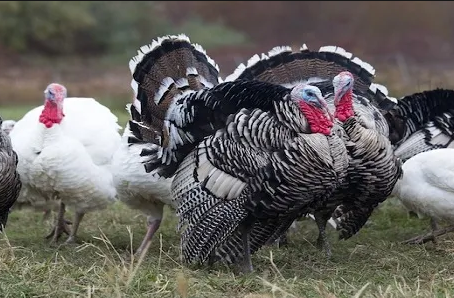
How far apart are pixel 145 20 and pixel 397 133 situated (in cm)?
2237

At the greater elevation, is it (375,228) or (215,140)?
(215,140)

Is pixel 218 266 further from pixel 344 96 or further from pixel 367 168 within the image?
pixel 344 96

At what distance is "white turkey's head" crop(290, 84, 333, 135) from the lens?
504 cm

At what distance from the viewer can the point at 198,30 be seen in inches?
1008

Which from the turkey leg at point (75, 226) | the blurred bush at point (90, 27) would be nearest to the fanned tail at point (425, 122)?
the turkey leg at point (75, 226)

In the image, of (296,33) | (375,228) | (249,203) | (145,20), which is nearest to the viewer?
(249,203)

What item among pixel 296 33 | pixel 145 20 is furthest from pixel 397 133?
pixel 145 20

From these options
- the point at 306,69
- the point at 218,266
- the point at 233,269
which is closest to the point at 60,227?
the point at 218,266

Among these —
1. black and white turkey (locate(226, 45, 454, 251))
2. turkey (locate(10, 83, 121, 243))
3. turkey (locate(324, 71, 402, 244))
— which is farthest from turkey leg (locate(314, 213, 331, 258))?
turkey (locate(10, 83, 121, 243))

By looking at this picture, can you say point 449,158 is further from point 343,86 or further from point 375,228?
point 375,228

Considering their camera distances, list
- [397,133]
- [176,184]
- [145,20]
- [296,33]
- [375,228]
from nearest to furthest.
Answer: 1. [176,184]
2. [397,133]
3. [375,228]
4. [296,33]
5. [145,20]

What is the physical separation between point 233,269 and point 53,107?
6.66 ft

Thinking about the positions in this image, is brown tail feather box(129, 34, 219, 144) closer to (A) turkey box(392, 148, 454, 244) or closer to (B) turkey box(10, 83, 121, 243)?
(B) turkey box(10, 83, 121, 243)

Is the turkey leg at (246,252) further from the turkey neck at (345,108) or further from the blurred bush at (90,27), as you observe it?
the blurred bush at (90,27)
